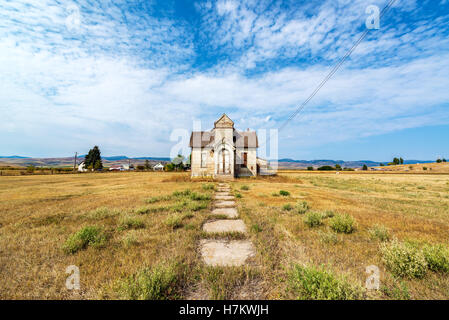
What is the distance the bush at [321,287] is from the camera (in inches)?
88.7

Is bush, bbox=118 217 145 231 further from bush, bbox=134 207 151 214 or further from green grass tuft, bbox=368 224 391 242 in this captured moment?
green grass tuft, bbox=368 224 391 242

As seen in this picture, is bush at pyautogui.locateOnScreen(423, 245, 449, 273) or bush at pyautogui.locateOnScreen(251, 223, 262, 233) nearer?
bush at pyautogui.locateOnScreen(423, 245, 449, 273)

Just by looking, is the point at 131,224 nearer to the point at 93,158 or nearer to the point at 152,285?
the point at 152,285

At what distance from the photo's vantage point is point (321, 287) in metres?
2.37

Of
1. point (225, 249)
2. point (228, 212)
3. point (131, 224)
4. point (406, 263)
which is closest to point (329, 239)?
point (406, 263)

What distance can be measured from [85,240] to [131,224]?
1.35m

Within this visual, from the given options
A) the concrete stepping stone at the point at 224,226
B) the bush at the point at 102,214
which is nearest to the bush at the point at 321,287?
the concrete stepping stone at the point at 224,226

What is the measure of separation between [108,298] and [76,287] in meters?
0.68

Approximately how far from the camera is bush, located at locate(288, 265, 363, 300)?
2252mm

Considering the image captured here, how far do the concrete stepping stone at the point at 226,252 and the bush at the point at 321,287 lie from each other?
1099mm

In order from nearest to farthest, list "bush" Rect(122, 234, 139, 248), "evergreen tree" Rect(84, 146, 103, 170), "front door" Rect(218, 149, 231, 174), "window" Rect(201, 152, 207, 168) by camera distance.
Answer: "bush" Rect(122, 234, 139, 248), "front door" Rect(218, 149, 231, 174), "window" Rect(201, 152, 207, 168), "evergreen tree" Rect(84, 146, 103, 170)

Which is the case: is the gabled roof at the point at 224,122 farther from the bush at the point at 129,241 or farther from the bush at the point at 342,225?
the bush at the point at 129,241

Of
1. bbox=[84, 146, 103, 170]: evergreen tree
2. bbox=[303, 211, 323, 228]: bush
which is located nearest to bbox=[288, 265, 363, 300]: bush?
bbox=[303, 211, 323, 228]: bush

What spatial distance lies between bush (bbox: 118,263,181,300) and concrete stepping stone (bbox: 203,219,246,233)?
241cm
